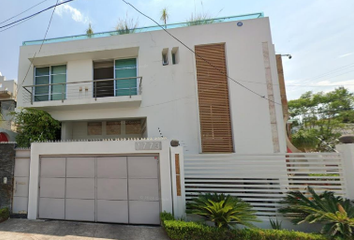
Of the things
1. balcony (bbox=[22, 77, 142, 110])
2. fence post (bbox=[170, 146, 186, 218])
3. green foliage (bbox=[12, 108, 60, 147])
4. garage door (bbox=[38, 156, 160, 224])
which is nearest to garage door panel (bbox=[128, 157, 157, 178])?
garage door (bbox=[38, 156, 160, 224])

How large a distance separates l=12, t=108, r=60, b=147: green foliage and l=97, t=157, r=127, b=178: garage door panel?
13.8ft

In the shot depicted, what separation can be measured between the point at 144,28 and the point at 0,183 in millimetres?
8690

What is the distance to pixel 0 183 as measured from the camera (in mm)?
5750

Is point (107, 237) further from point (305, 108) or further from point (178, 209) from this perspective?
point (305, 108)

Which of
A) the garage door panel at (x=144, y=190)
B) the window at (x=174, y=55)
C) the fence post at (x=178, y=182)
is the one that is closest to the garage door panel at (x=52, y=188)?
the garage door panel at (x=144, y=190)

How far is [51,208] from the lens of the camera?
5492 mm

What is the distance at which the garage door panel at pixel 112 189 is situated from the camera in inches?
208

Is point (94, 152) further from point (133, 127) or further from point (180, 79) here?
point (180, 79)

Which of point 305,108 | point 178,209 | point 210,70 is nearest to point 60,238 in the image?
point 178,209

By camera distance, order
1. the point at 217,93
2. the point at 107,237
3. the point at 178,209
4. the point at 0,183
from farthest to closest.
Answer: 1. the point at 217,93
2. the point at 0,183
3. the point at 178,209
4. the point at 107,237

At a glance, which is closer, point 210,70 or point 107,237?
point 107,237

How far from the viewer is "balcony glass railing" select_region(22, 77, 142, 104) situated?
343 inches

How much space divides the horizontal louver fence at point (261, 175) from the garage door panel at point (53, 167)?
4.15 meters

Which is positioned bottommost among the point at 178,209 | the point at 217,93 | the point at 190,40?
the point at 178,209
